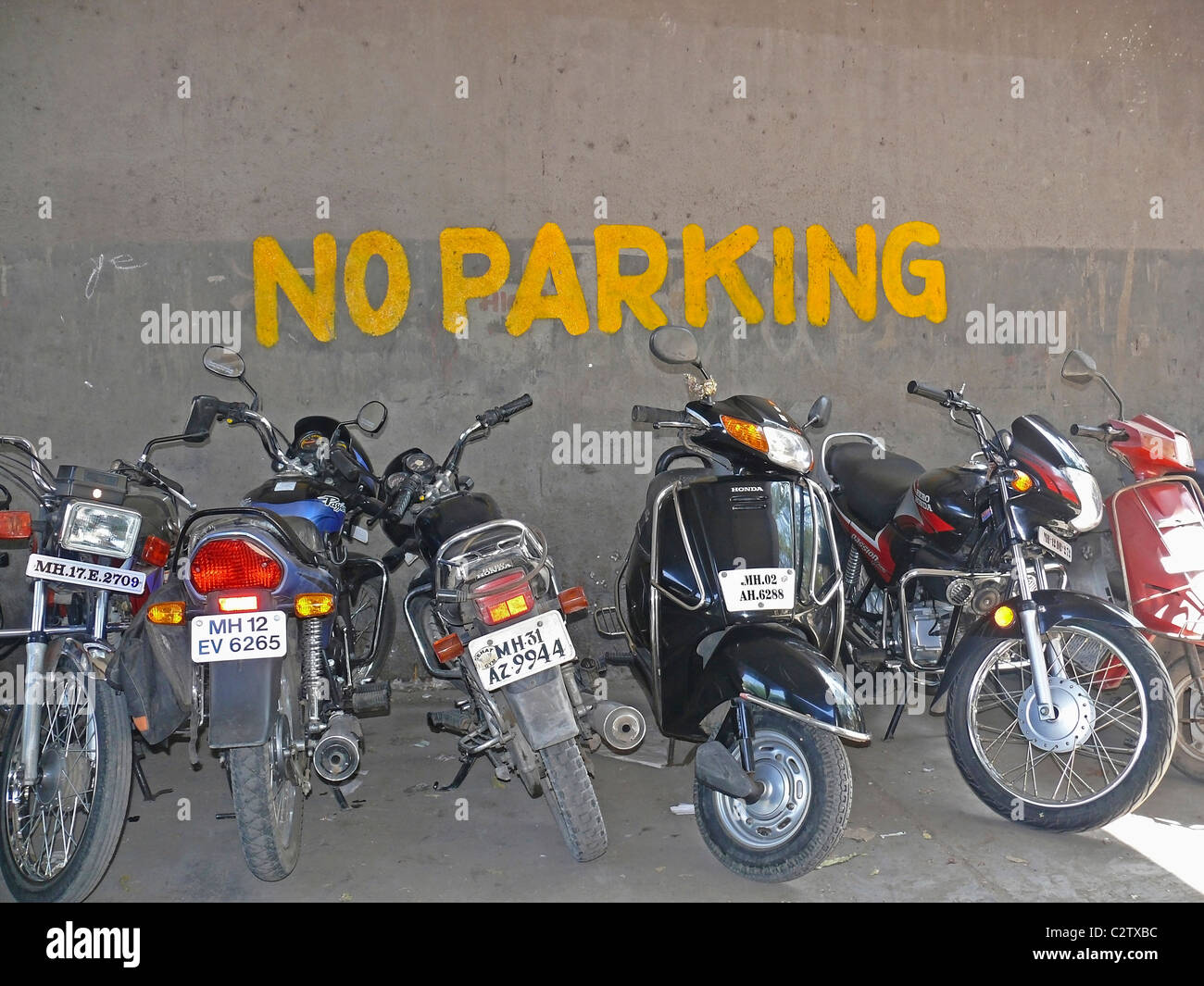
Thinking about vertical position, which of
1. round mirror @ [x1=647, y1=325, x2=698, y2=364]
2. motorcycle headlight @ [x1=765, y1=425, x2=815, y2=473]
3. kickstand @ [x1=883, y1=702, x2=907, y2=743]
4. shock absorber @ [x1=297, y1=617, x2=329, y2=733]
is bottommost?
kickstand @ [x1=883, y1=702, x2=907, y2=743]

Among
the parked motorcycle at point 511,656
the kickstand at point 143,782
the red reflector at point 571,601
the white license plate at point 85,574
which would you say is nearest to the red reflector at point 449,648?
the parked motorcycle at point 511,656

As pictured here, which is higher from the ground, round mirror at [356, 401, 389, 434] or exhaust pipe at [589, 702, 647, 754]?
round mirror at [356, 401, 389, 434]

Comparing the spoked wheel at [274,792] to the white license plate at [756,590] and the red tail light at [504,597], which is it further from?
the white license plate at [756,590]

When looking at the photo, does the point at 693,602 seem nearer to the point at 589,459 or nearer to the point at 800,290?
the point at 589,459

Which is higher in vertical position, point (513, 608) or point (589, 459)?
point (589, 459)

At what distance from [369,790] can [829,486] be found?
226 cm

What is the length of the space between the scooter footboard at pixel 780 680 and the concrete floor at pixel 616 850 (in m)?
0.50

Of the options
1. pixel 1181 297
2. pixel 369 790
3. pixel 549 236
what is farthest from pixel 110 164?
pixel 1181 297

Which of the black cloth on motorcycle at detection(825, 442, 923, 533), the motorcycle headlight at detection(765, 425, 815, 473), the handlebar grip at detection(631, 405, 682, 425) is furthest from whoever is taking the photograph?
the black cloth on motorcycle at detection(825, 442, 923, 533)

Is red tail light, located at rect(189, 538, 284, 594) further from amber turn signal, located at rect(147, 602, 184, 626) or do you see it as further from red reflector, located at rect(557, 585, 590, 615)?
red reflector, located at rect(557, 585, 590, 615)

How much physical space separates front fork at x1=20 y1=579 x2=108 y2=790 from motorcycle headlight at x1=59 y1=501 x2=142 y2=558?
151 millimetres

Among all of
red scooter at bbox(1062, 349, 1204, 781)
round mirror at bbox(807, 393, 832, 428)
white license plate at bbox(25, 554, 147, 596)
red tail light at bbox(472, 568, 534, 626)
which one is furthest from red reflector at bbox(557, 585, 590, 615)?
red scooter at bbox(1062, 349, 1204, 781)

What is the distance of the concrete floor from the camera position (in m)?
3.04
